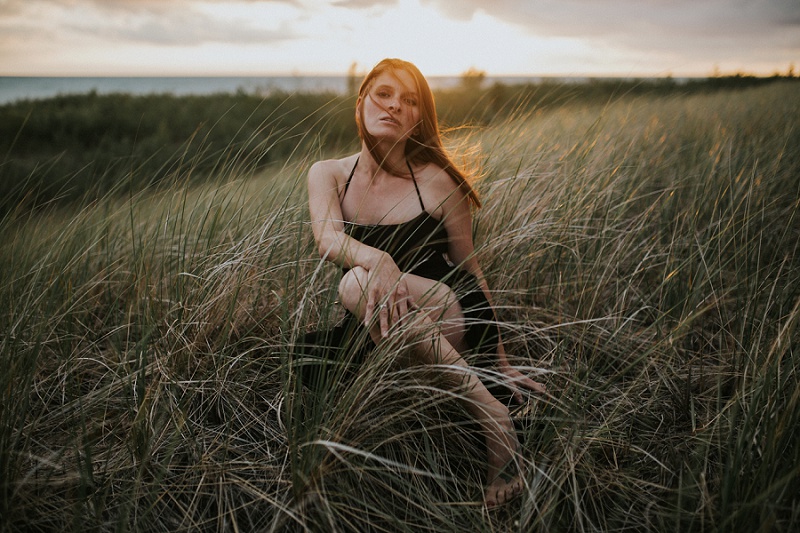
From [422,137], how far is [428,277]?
557 mm

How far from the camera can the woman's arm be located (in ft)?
4.56

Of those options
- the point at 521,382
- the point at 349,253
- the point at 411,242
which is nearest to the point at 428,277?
the point at 411,242

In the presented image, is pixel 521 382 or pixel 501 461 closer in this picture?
pixel 501 461

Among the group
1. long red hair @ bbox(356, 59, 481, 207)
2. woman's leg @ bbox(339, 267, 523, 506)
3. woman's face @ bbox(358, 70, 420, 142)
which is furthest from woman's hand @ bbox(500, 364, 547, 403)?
woman's face @ bbox(358, 70, 420, 142)

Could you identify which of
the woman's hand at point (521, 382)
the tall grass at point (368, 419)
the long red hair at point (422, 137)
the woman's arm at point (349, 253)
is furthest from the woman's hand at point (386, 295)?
the long red hair at point (422, 137)

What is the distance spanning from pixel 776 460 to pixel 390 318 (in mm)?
1011

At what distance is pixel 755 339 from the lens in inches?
62.4

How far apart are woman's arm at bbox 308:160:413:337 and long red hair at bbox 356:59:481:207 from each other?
0.20m

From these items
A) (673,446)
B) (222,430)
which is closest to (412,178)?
(222,430)

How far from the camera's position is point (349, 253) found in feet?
5.12

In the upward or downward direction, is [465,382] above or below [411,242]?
below

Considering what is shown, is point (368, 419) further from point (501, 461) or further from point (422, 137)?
point (422, 137)

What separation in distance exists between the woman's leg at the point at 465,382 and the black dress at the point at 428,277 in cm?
6

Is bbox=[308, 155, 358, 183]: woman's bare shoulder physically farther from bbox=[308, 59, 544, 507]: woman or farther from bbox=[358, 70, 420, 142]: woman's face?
bbox=[358, 70, 420, 142]: woman's face
